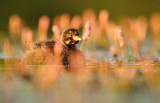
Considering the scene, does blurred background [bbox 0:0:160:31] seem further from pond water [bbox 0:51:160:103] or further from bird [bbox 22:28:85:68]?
pond water [bbox 0:51:160:103]

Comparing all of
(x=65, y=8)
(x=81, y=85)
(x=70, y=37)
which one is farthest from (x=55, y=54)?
(x=65, y=8)

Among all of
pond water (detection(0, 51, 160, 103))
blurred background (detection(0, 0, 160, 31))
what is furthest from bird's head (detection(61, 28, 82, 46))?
blurred background (detection(0, 0, 160, 31))

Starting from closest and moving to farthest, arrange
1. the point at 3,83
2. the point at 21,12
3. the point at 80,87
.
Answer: the point at 80,87 → the point at 3,83 → the point at 21,12

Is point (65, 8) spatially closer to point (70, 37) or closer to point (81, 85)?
point (70, 37)

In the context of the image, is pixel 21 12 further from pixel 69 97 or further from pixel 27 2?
pixel 69 97

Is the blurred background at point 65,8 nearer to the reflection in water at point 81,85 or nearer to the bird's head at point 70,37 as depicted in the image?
the bird's head at point 70,37

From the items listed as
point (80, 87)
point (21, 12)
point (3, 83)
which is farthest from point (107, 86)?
point (21, 12)

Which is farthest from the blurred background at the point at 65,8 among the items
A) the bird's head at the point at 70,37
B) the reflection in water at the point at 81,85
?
the reflection in water at the point at 81,85
